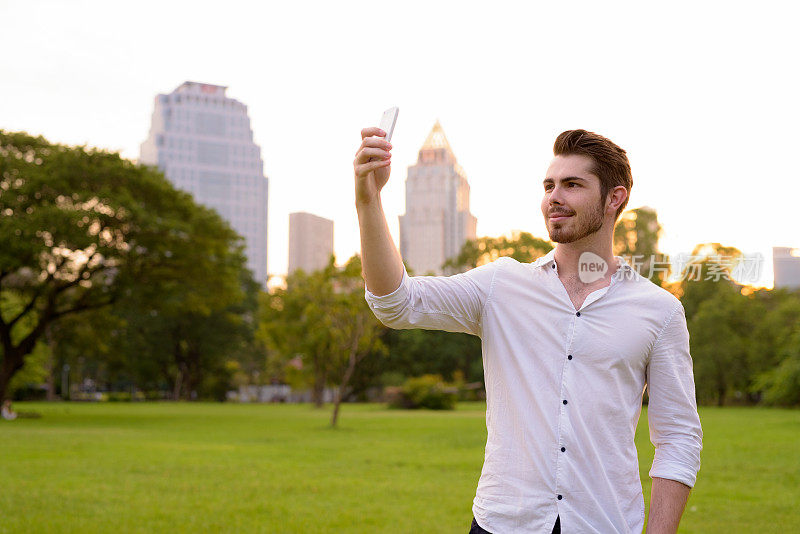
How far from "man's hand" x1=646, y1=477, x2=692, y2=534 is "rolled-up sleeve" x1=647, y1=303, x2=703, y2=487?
27 millimetres

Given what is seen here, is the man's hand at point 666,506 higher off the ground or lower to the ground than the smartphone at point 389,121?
lower

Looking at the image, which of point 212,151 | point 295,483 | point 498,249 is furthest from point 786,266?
point 212,151

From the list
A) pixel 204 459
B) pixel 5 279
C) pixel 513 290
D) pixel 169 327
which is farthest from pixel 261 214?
pixel 513 290

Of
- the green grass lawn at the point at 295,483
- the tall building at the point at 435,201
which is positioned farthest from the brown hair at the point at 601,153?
the green grass lawn at the point at 295,483

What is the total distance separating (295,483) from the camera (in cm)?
1084

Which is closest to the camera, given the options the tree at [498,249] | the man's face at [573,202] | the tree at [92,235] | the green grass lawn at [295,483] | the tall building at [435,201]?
the man's face at [573,202]

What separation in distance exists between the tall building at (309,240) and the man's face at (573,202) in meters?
39.2

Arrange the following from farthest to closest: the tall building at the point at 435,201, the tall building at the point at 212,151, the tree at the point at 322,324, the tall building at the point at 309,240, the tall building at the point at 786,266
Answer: the tall building at the point at 212,151, the tall building at the point at 309,240, the tree at the point at 322,324, the tall building at the point at 435,201, the tall building at the point at 786,266

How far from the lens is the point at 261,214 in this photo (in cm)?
16612

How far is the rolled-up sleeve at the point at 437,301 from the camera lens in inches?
87.3

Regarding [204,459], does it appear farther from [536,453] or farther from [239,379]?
[239,379]

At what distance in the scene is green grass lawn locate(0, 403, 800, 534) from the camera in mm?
8109

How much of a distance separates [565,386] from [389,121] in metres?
0.87

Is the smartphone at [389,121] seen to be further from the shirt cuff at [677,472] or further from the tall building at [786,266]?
the tall building at [786,266]
